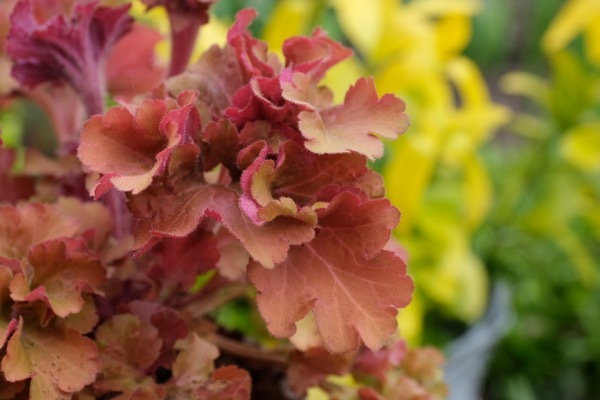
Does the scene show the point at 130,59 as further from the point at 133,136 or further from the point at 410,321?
the point at 410,321

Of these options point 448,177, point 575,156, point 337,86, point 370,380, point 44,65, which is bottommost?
point 448,177

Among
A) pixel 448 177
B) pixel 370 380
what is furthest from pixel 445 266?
pixel 370 380

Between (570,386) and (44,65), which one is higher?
(44,65)

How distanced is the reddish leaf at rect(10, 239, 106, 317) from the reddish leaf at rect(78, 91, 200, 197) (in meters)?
0.06

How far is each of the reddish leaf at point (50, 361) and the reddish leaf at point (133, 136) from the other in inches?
3.4

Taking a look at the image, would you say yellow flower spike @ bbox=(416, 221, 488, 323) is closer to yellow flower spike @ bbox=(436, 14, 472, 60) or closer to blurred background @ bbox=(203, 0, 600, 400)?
blurred background @ bbox=(203, 0, 600, 400)

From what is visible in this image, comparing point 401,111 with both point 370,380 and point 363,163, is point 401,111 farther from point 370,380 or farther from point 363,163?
point 370,380

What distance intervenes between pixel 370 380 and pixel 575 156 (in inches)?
37.5

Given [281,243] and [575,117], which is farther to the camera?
[575,117]

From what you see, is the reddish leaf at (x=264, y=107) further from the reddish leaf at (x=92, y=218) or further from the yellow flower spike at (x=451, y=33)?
the yellow flower spike at (x=451, y=33)

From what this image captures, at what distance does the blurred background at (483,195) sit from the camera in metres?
1.18

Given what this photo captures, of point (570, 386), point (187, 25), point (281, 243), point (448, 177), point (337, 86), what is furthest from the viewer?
point (570, 386)

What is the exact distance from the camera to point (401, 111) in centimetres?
37

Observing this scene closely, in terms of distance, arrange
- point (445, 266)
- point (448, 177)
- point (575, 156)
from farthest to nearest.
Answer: point (448, 177), point (575, 156), point (445, 266)
